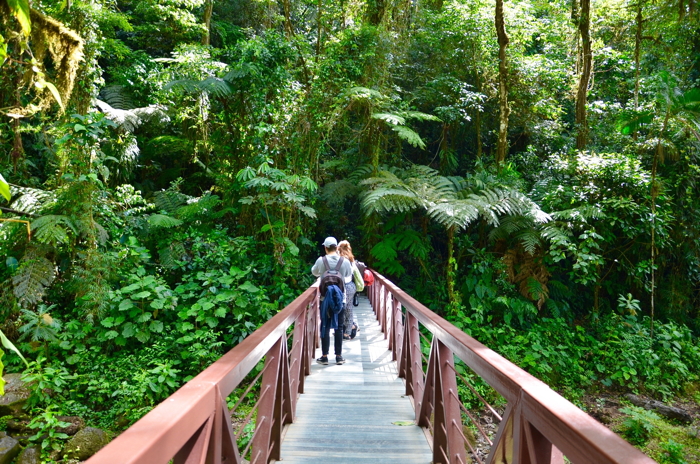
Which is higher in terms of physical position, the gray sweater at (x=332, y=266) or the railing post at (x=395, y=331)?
the gray sweater at (x=332, y=266)

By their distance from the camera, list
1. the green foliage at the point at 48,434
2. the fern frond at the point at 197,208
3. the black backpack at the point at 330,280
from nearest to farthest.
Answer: the black backpack at the point at 330,280
the green foliage at the point at 48,434
the fern frond at the point at 197,208

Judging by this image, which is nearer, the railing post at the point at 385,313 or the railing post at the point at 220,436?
the railing post at the point at 220,436

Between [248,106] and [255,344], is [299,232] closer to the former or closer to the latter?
[248,106]

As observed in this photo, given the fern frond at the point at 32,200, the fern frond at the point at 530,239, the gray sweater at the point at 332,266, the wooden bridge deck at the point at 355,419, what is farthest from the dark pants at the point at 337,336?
the fern frond at the point at 32,200

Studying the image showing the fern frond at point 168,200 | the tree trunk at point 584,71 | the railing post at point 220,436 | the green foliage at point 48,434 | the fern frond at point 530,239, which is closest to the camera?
the railing post at point 220,436

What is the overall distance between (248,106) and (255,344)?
6229 millimetres

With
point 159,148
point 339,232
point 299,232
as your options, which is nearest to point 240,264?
point 299,232

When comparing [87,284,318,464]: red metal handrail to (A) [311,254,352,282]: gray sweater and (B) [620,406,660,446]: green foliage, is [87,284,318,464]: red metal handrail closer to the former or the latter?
(A) [311,254,352,282]: gray sweater

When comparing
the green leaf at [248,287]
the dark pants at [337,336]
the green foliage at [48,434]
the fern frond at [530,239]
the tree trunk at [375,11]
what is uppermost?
the tree trunk at [375,11]

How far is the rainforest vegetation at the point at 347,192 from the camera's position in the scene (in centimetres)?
582

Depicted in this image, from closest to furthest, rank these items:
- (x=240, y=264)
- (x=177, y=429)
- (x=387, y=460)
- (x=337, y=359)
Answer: (x=177, y=429)
(x=387, y=460)
(x=337, y=359)
(x=240, y=264)

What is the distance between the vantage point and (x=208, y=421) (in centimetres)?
134

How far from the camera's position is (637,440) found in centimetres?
573

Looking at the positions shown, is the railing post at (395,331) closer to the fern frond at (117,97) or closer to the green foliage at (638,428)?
the green foliage at (638,428)
